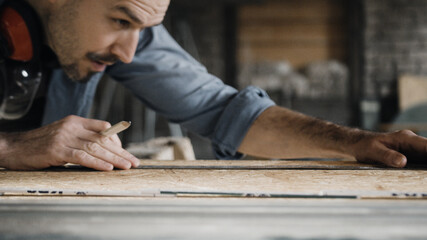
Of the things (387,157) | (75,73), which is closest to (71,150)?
(75,73)

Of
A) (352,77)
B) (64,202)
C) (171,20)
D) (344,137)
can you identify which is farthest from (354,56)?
(64,202)

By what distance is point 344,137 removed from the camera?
942 millimetres

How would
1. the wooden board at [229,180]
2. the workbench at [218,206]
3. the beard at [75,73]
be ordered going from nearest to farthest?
the workbench at [218,206] < the wooden board at [229,180] < the beard at [75,73]

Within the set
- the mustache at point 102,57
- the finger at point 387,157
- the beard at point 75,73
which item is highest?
the mustache at point 102,57

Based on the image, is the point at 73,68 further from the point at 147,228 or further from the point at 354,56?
the point at 354,56

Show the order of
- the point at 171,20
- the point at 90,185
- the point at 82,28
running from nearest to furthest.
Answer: the point at 90,185 < the point at 82,28 < the point at 171,20

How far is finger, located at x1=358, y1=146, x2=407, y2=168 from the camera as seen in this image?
2.52 feet

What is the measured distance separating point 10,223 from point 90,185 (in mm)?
216

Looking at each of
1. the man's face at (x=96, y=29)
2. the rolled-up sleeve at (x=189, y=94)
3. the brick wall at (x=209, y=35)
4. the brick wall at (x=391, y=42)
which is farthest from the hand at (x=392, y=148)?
the brick wall at (x=391, y=42)

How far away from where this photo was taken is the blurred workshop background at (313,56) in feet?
14.3

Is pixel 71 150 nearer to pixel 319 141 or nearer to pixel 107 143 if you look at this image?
pixel 107 143

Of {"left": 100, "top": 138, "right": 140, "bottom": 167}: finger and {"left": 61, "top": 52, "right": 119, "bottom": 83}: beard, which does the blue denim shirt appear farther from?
{"left": 100, "top": 138, "right": 140, "bottom": 167}: finger

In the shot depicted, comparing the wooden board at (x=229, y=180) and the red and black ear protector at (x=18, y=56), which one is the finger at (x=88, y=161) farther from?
the red and black ear protector at (x=18, y=56)

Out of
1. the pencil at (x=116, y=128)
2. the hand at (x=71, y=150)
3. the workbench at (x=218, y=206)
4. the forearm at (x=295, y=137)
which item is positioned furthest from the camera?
the forearm at (x=295, y=137)
